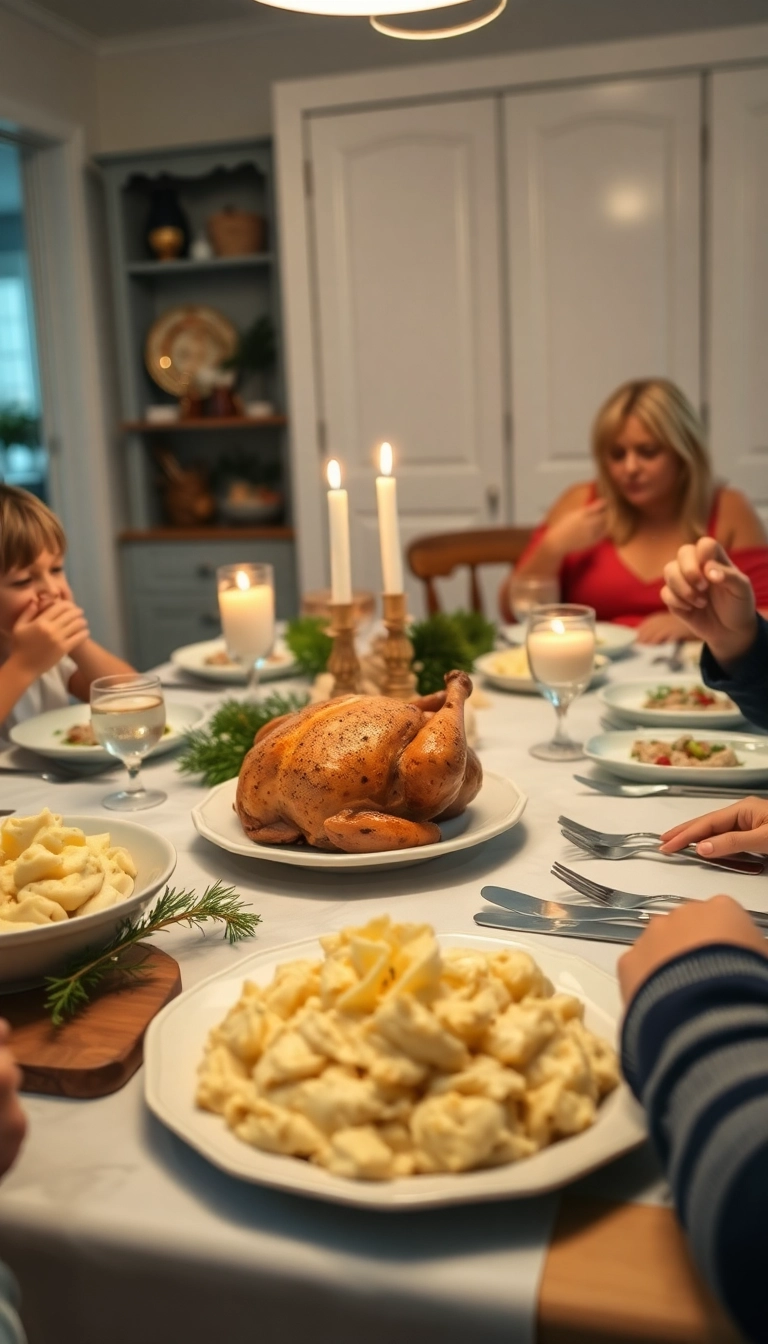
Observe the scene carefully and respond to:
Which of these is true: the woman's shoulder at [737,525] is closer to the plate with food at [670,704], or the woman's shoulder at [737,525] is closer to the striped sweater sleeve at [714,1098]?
the plate with food at [670,704]

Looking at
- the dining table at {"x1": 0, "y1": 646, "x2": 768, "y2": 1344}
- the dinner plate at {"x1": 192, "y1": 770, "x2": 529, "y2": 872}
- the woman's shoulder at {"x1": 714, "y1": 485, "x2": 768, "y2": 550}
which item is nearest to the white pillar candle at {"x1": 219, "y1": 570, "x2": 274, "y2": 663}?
the dinner plate at {"x1": 192, "y1": 770, "x2": 529, "y2": 872}

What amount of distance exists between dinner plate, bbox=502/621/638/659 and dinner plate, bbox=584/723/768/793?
602 mm

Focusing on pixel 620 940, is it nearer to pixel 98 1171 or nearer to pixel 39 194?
pixel 98 1171

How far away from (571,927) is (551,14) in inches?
161

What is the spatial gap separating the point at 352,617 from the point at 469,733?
230mm

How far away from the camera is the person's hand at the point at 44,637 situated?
166 cm

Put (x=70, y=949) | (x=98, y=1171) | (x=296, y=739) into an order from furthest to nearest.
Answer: (x=296, y=739)
(x=70, y=949)
(x=98, y=1171)

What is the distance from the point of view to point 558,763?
4.59 ft

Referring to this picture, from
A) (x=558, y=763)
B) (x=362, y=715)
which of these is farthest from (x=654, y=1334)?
(x=558, y=763)

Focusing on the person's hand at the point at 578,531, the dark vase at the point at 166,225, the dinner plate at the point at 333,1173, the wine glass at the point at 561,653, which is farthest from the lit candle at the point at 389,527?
the dark vase at the point at 166,225

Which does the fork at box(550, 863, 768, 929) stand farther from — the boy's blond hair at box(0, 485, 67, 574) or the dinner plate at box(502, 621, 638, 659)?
the boy's blond hair at box(0, 485, 67, 574)

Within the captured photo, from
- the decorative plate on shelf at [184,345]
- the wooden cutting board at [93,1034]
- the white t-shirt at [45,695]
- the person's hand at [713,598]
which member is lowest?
the white t-shirt at [45,695]

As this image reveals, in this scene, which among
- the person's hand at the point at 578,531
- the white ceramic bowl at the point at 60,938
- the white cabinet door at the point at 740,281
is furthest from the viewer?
the white cabinet door at the point at 740,281

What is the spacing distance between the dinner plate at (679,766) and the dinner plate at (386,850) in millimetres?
163
